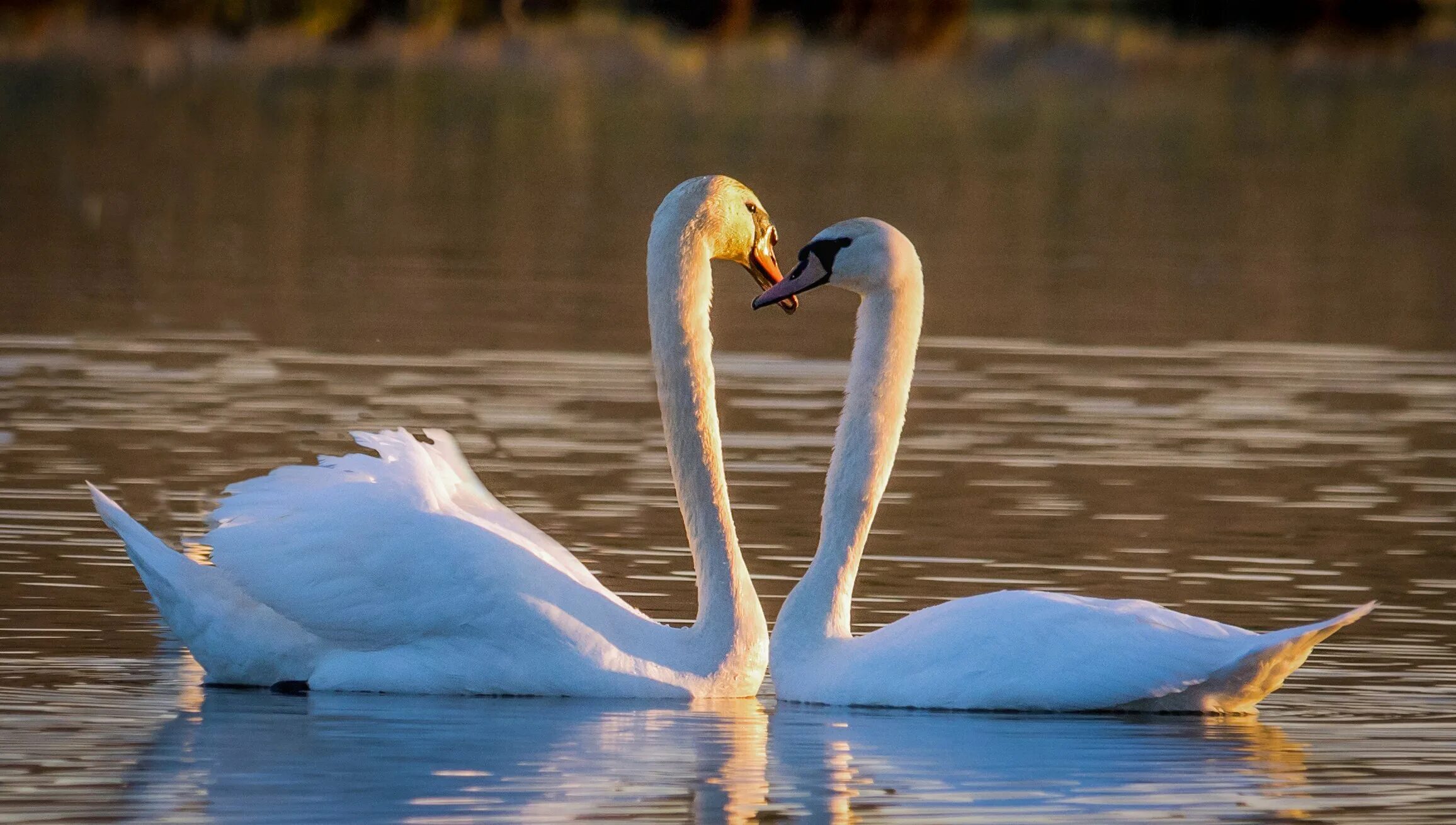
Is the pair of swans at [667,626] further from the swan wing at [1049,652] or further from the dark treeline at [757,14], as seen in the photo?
the dark treeline at [757,14]

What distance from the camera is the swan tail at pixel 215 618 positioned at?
33.6 feet

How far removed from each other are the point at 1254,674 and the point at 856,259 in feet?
6.64

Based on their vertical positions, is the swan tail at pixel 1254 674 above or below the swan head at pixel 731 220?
below

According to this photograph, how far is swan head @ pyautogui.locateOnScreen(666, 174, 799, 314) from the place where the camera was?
10.6 m

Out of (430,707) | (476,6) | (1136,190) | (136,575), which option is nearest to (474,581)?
(430,707)

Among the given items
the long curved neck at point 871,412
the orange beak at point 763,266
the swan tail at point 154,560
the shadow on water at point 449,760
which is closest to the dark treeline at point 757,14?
the orange beak at point 763,266

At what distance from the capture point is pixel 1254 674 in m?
9.99

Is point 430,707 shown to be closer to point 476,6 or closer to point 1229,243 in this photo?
point 1229,243

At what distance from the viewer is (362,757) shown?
9102mm

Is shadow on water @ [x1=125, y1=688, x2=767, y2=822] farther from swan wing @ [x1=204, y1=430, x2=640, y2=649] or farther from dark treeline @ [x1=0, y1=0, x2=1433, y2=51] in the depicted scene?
dark treeline @ [x1=0, y1=0, x2=1433, y2=51]

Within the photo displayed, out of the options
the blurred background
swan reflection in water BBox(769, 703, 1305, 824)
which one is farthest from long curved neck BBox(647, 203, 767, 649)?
the blurred background

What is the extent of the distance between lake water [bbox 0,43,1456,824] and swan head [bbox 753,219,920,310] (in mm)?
1480

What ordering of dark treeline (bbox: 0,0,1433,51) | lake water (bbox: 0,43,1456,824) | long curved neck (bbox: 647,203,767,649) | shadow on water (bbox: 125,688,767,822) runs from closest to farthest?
shadow on water (bbox: 125,688,767,822), lake water (bbox: 0,43,1456,824), long curved neck (bbox: 647,203,767,649), dark treeline (bbox: 0,0,1433,51)

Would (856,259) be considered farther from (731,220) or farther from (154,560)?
(154,560)
